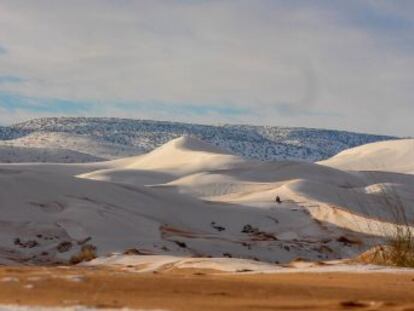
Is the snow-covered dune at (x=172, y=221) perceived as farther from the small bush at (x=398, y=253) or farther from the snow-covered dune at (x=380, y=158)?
the snow-covered dune at (x=380, y=158)

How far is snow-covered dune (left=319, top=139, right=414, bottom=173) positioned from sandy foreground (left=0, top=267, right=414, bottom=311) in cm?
→ 5447

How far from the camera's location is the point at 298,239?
581 inches

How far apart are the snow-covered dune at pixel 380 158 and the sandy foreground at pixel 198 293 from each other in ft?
179

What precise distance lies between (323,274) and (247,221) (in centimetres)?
1082

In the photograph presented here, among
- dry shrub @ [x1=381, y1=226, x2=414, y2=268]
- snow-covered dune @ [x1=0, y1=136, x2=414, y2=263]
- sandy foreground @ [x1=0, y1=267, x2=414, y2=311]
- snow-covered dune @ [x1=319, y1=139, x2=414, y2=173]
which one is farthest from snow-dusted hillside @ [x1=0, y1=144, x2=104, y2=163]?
sandy foreground @ [x1=0, y1=267, x2=414, y2=311]

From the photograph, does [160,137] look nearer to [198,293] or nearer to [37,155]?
[37,155]

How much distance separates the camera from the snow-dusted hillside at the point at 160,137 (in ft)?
408

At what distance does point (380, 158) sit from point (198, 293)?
210 feet

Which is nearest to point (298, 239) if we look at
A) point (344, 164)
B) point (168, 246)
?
point (168, 246)

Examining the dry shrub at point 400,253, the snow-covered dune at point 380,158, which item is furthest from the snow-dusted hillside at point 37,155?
the dry shrub at point 400,253

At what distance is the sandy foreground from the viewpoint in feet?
12.3

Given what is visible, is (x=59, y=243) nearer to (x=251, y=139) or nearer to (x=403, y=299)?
(x=403, y=299)

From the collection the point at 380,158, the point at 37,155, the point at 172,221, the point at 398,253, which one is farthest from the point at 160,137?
the point at 398,253

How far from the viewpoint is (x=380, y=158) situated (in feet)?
219
